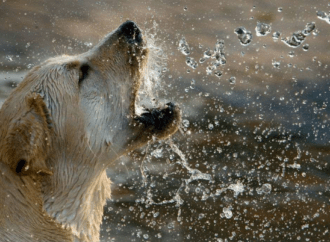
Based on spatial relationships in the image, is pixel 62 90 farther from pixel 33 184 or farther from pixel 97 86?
pixel 33 184

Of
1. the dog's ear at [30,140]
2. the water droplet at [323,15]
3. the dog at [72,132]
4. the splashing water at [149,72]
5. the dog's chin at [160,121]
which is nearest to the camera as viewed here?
the dog's ear at [30,140]

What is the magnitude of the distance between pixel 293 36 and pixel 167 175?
309cm

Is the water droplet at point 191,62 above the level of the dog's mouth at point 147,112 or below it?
below

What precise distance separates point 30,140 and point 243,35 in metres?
5.57

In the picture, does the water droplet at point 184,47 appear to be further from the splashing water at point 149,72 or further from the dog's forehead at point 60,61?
the dog's forehead at point 60,61

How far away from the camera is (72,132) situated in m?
3.67

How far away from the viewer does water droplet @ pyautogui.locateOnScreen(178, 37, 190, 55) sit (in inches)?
316

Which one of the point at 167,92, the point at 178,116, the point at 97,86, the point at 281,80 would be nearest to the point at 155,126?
the point at 178,116

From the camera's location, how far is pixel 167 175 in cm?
661

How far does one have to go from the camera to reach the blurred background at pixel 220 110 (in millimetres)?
6168

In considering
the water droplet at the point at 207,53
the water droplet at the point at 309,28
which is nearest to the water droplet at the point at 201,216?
the water droplet at the point at 207,53

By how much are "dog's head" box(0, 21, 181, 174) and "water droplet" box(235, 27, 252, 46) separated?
4.22m

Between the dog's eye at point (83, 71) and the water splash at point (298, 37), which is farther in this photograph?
the water splash at point (298, 37)

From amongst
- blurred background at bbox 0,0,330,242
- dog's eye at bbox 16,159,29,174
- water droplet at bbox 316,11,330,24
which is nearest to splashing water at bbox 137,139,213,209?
blurred background at bbox 0,0,330,242
